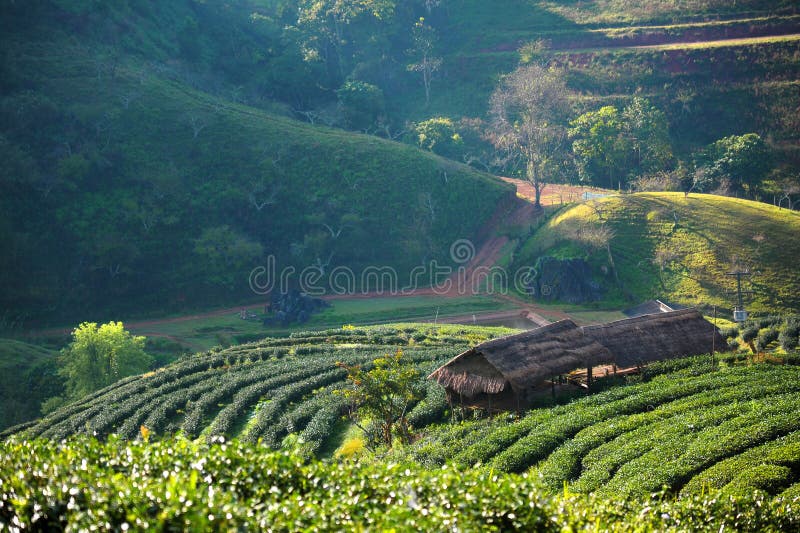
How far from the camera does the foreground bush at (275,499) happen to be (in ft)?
40.8

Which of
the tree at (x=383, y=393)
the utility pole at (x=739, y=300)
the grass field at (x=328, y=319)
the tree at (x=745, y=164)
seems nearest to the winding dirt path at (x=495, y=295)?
the grass field at (x=328, y=319)

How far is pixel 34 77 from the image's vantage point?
316 feet

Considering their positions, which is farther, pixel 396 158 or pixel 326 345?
pixel 396 158

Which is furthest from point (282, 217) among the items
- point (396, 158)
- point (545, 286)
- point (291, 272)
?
point (545, 286)

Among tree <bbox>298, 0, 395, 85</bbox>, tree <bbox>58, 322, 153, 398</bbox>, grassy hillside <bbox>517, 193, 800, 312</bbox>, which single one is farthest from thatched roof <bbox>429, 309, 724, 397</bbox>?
tree <bbox>298, 0, 395, 85</bbox>

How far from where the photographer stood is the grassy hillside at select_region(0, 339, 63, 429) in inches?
2167

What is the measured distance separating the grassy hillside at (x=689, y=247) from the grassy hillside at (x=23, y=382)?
50.5 metres

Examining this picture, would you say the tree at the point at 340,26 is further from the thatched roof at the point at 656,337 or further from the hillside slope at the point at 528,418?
the thatched roof at the point at 656,337

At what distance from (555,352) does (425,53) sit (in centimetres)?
10731

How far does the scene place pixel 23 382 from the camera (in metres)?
58.2

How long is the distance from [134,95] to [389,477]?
95.0 metres

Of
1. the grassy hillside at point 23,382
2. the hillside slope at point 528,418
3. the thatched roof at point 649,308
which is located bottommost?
the grassy hillside at point 23,382

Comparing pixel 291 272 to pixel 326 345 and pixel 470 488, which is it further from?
pixel 470 488

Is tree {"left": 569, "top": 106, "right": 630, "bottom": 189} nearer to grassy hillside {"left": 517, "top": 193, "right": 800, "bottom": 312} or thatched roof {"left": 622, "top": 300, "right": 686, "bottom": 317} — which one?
grassy hillside {"left": 517, "top": 193, "right": 800, "bottom": 312}
